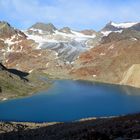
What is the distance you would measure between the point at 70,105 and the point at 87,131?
5779 cm

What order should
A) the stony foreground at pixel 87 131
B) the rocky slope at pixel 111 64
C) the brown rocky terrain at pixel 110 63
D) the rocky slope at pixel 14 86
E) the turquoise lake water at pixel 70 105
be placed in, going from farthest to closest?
the brown rocky terrain at pixel 110 63 → the rocky slope at pixel 111 64 → the rocky slope at pixel 14 86 → the turquoise lake water at pixel 70 105 → the stony foreground at pixel 87 131

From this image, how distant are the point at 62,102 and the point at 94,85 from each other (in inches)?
1866

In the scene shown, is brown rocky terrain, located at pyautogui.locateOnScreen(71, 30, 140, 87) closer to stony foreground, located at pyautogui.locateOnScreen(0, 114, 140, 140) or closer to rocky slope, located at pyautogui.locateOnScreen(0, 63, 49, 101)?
rocky slope, located at pyautogui.locateOnScreen(0, 63, 49, 101)

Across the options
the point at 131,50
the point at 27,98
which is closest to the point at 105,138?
the point at 27,98

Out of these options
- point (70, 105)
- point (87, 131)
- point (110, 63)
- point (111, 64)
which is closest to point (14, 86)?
point (70, 105)

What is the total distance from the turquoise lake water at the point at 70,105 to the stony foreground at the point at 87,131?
2173 cm

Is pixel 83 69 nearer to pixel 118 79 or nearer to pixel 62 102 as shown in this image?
pixel 118 79

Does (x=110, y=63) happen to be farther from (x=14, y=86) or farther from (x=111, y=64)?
(x=14, y=86)

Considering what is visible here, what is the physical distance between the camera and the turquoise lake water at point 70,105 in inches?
3133

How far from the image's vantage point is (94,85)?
145m

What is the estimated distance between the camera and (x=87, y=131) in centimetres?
3603

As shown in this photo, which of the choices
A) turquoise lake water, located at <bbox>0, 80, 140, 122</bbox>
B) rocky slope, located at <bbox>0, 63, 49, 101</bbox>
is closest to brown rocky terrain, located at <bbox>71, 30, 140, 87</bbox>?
turquoise lake water, located at <bbox>0, 80, 140, 122</bbox>

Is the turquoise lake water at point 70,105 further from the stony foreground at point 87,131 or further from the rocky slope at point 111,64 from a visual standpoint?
the rocky slope at point 111,64

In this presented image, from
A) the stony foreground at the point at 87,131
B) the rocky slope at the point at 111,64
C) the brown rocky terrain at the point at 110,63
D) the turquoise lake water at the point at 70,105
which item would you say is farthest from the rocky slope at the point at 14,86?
the stony foreground at the point at 87,131
